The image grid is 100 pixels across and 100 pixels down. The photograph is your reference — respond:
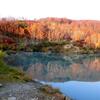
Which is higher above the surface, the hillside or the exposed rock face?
the exposed rock face

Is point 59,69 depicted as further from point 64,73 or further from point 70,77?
point 70,77

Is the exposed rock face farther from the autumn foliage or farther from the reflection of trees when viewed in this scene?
the autumn foliage

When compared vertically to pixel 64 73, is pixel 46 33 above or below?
below

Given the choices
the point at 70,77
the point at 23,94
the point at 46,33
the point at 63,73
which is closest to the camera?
the point at 23,94

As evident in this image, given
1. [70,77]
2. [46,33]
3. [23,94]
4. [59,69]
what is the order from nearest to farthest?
[23,94]
[70,77]
[59,69]
[46,33]

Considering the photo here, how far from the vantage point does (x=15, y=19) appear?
64562mm

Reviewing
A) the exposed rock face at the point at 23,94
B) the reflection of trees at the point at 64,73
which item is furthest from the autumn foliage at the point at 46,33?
the exposed rock face at the point at 23,94

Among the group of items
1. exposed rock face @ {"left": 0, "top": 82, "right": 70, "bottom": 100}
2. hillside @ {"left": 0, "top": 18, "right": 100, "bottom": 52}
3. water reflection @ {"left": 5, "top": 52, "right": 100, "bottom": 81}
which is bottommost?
hillside @ {"left": 0, "top": 18, "right": 100, "bottom": 52}

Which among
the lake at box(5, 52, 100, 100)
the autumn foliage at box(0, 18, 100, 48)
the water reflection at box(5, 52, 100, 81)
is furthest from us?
the autumn foliage at box(0, 18, 100, 48)

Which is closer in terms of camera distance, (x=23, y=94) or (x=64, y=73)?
(x=23, y=94)

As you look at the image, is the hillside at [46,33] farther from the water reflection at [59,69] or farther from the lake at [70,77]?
the lake at [70,77]

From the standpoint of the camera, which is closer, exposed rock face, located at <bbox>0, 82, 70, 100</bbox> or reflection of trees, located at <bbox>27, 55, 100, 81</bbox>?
exposed rock face, located at <bbox>0, 82, 70, 100</bbox>

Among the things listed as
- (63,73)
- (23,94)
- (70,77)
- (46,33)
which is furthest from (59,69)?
(46,33)

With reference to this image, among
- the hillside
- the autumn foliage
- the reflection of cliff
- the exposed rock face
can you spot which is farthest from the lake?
the autumn foliage
